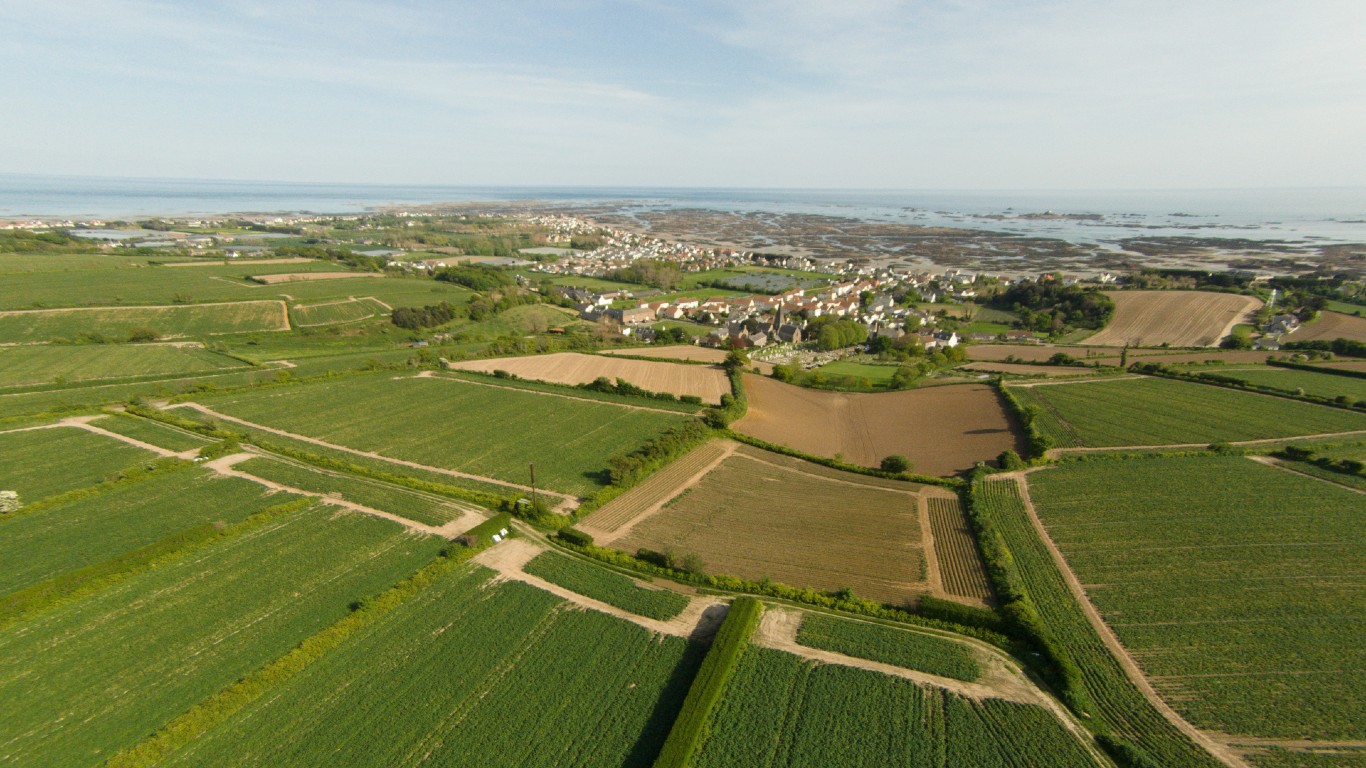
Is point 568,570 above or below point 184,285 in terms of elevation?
below

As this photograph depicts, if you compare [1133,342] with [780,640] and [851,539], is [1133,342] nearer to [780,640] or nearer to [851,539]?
[851,539]

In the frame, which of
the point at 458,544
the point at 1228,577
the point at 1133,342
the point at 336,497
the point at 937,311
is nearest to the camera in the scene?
the point at 1228,577

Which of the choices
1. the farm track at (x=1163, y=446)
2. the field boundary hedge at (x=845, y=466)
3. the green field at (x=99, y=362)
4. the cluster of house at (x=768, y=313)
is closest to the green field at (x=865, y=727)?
the field boundary hedge at (x=845, y=466)

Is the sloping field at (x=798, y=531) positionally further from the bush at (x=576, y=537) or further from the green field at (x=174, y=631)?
the green field at (x=174, y=631)

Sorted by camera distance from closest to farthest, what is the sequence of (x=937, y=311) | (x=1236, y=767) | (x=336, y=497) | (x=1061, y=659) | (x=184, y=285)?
1. (x=1236, y=767)
2. (x=1061, y=659)
3. (x=336, y=497)
4. (x=184, y=285)
5. (x=937, y=311)

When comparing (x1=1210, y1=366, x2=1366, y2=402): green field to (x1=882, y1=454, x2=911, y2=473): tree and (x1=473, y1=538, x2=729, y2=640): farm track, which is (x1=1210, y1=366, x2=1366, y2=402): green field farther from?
(x1=473, y1=538, x2=729, y2=640): farm track

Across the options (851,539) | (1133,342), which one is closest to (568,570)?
(851,539)

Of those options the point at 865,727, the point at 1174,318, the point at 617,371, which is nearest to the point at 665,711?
the point at 865,727
